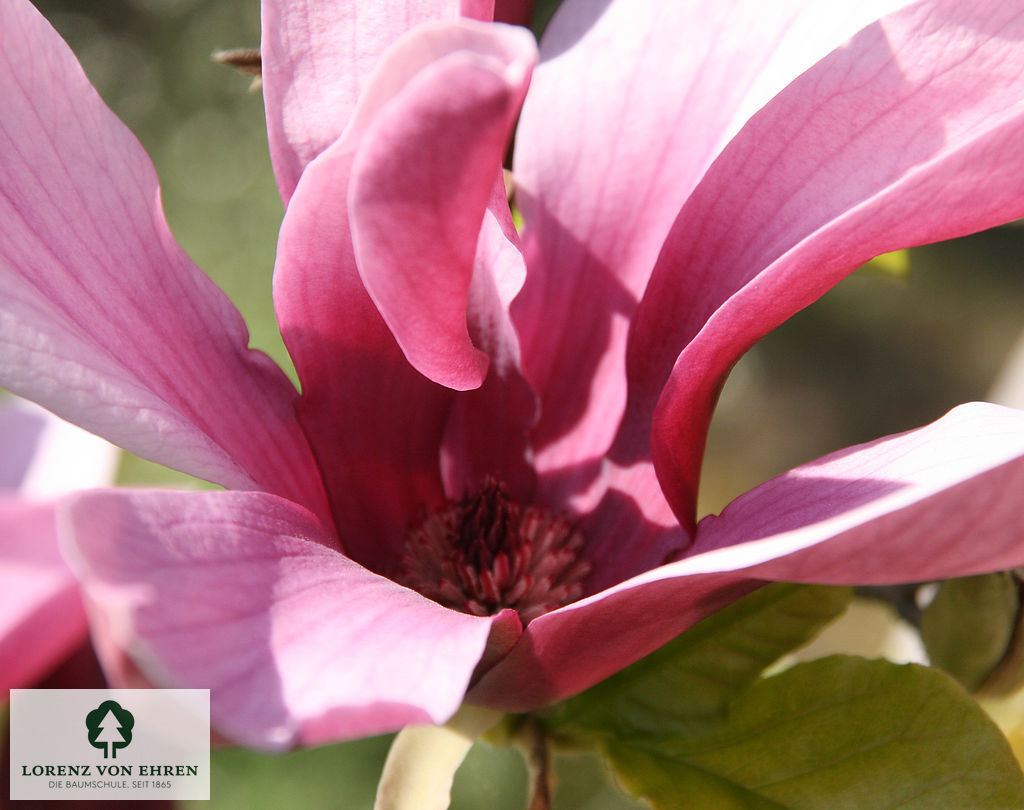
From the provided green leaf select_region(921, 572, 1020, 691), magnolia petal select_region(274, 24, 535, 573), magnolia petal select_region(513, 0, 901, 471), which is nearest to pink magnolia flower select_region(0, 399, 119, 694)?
magnolia petal select_region(274, 24, 535, 573)

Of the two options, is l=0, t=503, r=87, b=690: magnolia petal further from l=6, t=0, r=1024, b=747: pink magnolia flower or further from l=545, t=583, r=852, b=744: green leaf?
l=545, t=583, r=852, b=744: green leaf

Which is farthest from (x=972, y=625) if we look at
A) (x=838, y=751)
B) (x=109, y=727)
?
(x=109, y=727)

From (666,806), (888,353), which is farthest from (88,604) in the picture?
(888,353)

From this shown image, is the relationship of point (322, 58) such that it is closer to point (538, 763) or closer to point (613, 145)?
point (613, 145)

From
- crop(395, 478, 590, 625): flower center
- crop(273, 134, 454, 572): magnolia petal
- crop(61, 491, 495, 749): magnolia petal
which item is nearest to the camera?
crop(61, 491, 495, 749): magnolia petal

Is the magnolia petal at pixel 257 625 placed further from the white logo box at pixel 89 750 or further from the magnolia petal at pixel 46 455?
the magnolia petal at pixel 46 455
